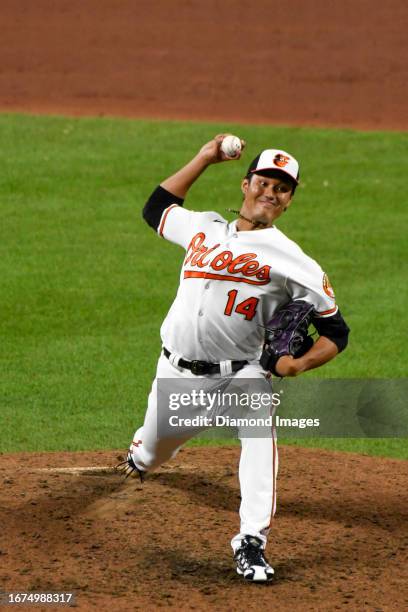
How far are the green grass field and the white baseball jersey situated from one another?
217 centimetres

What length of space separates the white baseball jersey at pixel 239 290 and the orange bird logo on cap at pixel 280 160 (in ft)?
0.97

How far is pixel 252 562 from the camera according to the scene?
5.16 metres

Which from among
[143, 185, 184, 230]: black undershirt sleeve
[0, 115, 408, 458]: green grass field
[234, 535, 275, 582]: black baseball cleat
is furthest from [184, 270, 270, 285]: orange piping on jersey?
[0, 115, 408, 458]: green grass field

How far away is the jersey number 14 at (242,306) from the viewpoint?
5.41m

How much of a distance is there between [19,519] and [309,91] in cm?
1384

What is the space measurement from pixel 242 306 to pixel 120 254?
6.54 metres

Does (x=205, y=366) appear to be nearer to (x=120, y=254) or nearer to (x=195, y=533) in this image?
(x=195, y=533)

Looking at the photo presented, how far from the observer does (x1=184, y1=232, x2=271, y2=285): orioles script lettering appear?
5387 millimetres

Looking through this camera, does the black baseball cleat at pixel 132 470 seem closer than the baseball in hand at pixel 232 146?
No

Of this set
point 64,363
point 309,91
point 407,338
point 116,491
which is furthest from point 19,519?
point 309,91

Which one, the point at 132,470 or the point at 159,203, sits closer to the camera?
the point at 159,203

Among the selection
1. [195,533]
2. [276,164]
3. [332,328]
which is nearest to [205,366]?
[332,328]

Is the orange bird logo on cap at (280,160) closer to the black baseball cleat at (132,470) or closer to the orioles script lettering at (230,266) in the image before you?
the orioles script lettering at (230,266)

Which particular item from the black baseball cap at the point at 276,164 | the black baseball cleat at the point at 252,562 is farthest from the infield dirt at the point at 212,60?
the black baseball cleat at the point at 252,562
